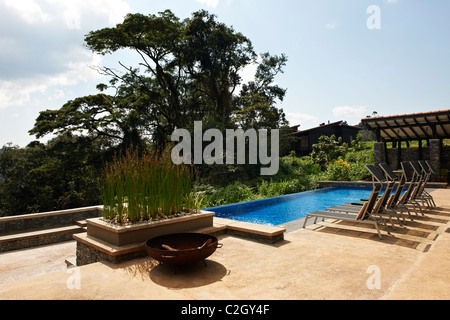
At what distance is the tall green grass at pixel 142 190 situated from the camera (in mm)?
3875

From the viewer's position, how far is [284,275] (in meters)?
2.84

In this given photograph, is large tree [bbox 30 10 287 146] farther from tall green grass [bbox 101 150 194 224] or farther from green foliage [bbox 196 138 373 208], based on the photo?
tall green grass [bbox 101 150 194 224]

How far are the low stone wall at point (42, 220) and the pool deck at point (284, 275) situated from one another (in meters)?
2.53

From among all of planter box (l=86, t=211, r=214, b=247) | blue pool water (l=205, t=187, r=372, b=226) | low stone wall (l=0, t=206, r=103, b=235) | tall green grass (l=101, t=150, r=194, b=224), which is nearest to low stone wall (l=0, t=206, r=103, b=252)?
low stone wall (l=0, t=206, r=103, b=235)

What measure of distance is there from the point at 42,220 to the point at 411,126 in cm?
1525

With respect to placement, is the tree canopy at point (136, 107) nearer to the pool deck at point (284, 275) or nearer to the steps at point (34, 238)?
the steps at point (34, 238)

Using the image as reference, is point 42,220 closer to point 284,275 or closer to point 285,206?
point 284,275

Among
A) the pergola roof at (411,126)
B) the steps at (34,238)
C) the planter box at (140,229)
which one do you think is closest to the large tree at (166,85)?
the pergola roof at (411,126)

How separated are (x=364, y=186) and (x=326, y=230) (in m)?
8.55

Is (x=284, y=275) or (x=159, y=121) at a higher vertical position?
(x=159, y=121)

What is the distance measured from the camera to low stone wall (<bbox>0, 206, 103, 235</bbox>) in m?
6.42

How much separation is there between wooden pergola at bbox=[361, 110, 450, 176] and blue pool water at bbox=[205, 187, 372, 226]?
354cm

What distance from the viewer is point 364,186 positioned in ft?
40.1

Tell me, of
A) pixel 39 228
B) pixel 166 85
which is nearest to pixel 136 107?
pixel 166 85
